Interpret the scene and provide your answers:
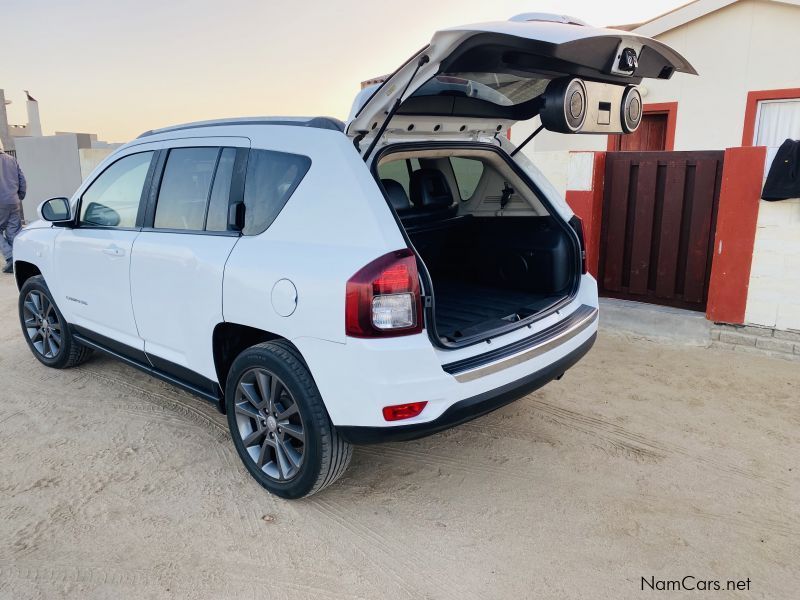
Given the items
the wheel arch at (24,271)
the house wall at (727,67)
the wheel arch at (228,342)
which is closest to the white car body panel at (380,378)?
the wheel arch at (228,342)

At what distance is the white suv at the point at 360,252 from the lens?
97.9 inches

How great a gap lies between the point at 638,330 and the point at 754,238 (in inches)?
48.5

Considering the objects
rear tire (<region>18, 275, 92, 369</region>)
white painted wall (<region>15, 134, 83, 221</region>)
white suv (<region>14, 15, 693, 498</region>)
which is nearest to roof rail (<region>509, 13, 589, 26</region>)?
white suv (<region>14, 15, 693, 498</region>)

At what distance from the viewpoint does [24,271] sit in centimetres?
499

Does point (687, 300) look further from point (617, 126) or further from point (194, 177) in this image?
point (194, 177)

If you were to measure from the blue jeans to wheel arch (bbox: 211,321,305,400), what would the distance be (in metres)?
7.45

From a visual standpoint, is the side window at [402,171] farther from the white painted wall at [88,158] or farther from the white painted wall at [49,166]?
the white painted wall at [49,166]

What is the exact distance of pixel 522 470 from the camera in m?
3.30

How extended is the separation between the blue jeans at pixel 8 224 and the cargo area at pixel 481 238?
24.3 feet

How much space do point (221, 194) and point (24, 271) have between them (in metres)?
2.84

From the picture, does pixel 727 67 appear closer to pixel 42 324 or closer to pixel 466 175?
pixel 466 175

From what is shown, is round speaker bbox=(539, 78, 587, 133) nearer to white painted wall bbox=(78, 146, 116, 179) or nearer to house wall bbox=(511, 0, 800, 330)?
house wall bbox=(511, 0, 800, 330)

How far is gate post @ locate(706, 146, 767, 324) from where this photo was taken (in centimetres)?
495

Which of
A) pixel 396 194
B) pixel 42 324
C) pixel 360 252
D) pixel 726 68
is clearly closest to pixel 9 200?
pixel 42 324
